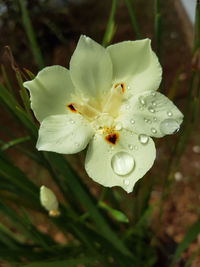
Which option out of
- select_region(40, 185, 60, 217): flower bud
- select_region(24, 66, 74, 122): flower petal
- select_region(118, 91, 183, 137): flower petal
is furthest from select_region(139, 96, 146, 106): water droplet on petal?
select_region(40, 185, 60, 217): flower bud

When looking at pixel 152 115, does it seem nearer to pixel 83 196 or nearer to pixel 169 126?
pixel 169 126

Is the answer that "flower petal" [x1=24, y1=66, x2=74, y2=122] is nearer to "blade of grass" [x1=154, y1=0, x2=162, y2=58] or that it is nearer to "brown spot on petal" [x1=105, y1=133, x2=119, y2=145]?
"brown spot on petal" [x1=105, y1=133, x2=119, y2=145]

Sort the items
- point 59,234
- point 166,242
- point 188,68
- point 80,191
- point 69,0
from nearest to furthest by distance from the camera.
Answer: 1. point 80,191
2. point 166,242
3. point 59,234
4. point 188,68
5. point 69,0

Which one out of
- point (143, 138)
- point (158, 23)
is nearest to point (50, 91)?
point (143, 138)

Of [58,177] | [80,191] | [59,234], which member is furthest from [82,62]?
[59,234]

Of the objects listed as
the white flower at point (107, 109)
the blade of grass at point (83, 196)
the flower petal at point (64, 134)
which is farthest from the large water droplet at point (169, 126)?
the blade of grass at point (83, 196)

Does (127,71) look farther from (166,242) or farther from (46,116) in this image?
(166,242)
